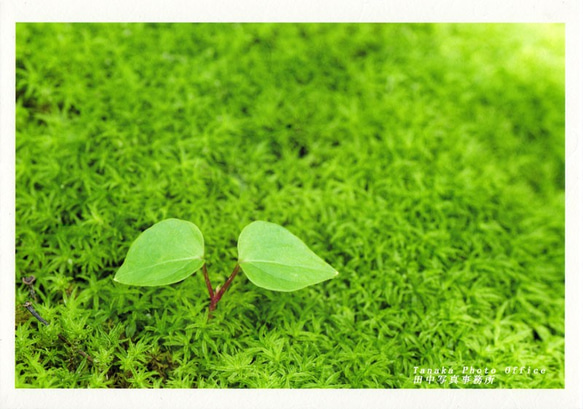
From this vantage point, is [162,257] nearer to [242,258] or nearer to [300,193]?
[242,258]

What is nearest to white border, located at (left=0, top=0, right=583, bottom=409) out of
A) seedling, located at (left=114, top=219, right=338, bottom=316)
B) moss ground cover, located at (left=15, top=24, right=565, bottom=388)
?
moss ground cover, located at (left=15, top=24, right=565, bottom=388)

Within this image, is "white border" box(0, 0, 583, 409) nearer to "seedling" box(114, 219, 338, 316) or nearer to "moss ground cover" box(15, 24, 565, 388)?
"moss ground cover" box(15, 24, 565, 388)

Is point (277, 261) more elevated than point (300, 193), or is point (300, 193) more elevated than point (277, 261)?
point (300, 193)

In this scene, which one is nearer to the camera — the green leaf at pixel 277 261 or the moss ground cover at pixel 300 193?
the green leaf at pixel 277 261
